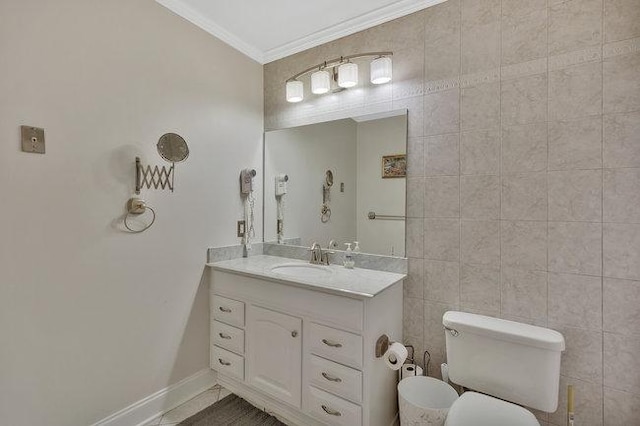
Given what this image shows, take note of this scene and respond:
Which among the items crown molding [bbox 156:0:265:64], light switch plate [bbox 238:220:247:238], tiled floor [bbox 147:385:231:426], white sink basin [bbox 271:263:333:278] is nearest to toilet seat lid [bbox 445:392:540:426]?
white sink basin [bbox 271:263:333:278]

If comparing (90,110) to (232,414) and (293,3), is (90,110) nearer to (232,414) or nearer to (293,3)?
(293,3)

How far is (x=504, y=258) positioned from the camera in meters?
1.60

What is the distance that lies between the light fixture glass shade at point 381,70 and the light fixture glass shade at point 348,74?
0.13 m

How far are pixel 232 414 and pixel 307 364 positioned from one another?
0.66 m

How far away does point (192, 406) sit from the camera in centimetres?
194

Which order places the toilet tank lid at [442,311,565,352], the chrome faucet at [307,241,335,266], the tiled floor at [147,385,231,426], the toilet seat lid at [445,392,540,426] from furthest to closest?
the chrome faucet at [307,241,335,266] < the tiled floor at [147,385,231,426] < the toilet tank lid at [442,311,565,352] < the toilet seat lid at [445,392,540,426]

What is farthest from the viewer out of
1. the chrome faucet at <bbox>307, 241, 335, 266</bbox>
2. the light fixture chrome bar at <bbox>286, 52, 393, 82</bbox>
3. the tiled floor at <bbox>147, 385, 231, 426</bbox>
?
the chrome faucet at <bbox>307, 241, 335, 266</bbox>

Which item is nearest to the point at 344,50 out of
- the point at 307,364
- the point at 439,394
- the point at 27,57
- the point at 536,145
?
the point at 536,145

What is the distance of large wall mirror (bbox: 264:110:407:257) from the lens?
194cm

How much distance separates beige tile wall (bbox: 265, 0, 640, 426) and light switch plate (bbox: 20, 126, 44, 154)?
180 cm

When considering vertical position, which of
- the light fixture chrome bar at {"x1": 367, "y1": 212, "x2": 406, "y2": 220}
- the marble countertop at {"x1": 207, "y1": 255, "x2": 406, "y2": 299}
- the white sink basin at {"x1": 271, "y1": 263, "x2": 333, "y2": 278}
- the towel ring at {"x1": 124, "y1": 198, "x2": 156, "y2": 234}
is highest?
the towel ring at {"x1": 124, "y1": 198, "x2": 156, "y2": 234}

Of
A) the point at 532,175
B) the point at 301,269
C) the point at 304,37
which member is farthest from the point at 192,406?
the point at 304,37

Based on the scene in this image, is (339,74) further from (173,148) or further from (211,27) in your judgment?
(173,148)

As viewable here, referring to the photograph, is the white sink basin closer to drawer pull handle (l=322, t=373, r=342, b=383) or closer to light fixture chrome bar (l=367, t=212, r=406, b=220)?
light fixture chrome bar (l=367, t=212, r=406, b=220)
